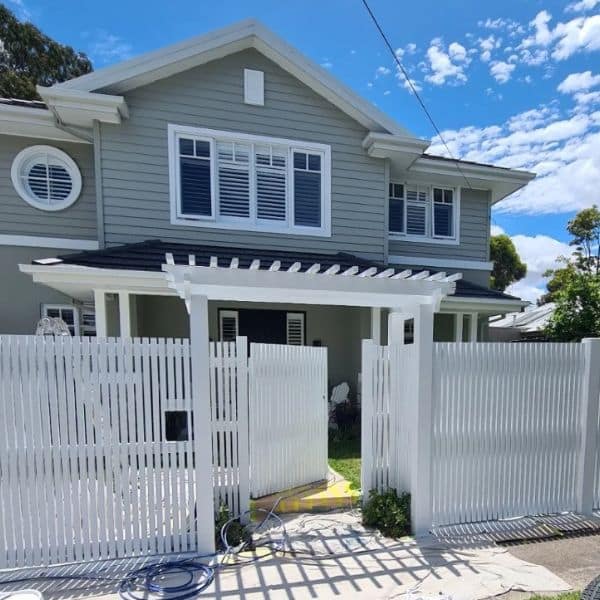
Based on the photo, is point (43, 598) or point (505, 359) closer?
point (43, 598)

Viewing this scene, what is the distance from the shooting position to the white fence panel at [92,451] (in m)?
2.89

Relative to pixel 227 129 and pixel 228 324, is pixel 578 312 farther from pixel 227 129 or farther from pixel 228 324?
pixel 227 129

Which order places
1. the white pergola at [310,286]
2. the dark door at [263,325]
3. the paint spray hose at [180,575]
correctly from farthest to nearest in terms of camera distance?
the dark door at [263,325]
the white pergola at [310,286]
the paint spray hose at [180,575]

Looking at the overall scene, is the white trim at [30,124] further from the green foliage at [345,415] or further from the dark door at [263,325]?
the green foliage at [345,415]

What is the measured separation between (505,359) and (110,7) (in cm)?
1022

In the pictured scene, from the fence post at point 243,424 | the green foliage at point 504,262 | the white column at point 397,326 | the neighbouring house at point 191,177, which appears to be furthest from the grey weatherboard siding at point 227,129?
the green foliage at point 504,262

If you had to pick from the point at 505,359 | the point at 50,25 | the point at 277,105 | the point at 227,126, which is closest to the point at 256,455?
the point at 505,359

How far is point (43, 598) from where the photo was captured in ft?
8.57

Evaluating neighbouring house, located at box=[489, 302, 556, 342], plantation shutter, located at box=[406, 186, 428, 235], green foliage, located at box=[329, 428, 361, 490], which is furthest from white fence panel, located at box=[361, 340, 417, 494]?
neighbouring house, located at box=[489, 302, 556, 342]

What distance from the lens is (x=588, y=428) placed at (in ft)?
12.7

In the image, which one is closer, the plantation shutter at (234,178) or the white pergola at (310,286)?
the white pergola at (310,286)

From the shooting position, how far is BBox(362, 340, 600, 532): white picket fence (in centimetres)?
353

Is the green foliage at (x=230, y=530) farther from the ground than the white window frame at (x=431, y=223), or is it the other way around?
the white window frame at (x=431, y=223)

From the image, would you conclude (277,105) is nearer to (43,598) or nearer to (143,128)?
(143,128)
